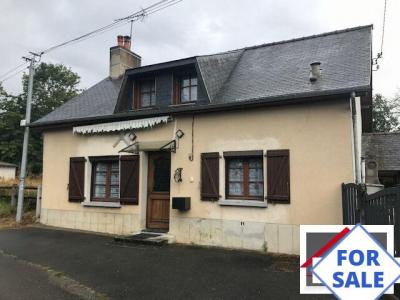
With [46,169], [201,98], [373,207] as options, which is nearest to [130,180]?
[201,98]

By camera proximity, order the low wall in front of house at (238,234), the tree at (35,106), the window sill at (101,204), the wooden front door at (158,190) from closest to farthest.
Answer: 1. the low wall in front of house at (238,234)
2. the wooden front door at (158,190)
3. the window sill at (101,204)
4. the tree at (35,106)

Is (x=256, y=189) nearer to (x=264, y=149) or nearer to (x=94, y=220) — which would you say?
(x=264, y=149)

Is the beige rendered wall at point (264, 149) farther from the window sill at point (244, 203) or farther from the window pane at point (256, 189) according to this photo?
the window pane at point (256, 189)

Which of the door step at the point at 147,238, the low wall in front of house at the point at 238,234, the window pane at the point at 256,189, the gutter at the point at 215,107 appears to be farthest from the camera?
→ the door step at the point at 147,238

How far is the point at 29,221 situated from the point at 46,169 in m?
2.15

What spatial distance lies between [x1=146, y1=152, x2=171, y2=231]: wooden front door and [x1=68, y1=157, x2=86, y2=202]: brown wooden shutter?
2.44 m

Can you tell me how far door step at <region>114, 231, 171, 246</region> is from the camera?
8956mm

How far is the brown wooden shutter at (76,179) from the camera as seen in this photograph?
11.5 meters

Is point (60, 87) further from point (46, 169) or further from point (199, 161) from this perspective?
point (199, 161)

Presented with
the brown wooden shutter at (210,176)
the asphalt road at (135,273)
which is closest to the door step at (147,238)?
the asphalt road at (135,273)

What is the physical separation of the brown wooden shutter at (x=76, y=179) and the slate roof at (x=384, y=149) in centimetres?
964

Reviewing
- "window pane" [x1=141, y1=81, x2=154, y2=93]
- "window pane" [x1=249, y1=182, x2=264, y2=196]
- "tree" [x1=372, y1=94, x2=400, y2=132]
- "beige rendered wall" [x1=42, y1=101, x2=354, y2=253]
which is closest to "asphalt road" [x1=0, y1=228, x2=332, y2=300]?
"beige rendered wall" [x1=42, y1=101, x2=354, y2=253]

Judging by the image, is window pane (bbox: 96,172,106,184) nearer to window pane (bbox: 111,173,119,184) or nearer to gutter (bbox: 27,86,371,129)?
window pane (bbox: 111,173,119,184)

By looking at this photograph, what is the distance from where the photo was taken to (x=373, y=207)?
5.36 metres
